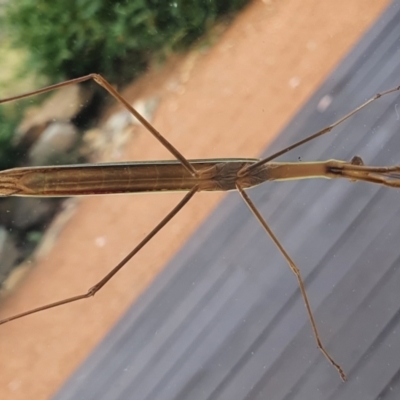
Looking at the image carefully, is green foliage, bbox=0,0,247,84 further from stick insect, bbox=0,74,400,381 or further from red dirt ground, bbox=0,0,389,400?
stick insect, bbox=0,74,400,381

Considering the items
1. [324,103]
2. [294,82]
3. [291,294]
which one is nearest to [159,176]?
[291,294]

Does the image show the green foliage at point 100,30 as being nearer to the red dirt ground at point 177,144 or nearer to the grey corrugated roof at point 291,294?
the red dirt ground at point 177,144

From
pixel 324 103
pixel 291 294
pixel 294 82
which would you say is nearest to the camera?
pixel 291 294

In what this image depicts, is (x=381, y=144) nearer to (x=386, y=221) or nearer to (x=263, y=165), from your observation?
(x=386, y=221)

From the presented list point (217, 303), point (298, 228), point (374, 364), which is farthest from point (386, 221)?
point (217, 303)

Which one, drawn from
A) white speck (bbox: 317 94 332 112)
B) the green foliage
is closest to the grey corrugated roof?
white speck (bbox: 317 94 332 112)

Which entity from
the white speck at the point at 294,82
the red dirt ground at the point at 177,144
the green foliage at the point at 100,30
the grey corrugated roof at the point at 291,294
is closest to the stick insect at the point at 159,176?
the grey corrugated roof at the point at 291,294

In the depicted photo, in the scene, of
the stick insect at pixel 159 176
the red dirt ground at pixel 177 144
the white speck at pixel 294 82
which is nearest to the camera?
the stick insect at pixel 159 176

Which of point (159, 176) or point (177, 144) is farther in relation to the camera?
point (177, 144)

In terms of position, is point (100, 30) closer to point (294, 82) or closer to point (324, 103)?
point (294, 82)
